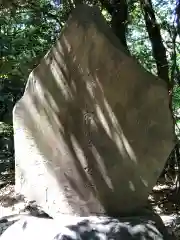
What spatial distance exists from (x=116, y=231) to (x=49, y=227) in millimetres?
341

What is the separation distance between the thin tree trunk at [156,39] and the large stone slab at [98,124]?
1.73 m

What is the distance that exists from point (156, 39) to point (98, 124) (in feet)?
6.78

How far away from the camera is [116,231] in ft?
6.72

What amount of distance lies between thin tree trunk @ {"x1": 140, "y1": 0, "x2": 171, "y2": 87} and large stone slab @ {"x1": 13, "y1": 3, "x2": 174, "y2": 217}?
173cm

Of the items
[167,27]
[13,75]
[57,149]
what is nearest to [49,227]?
[57,149]

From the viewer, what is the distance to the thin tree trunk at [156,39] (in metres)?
4.01

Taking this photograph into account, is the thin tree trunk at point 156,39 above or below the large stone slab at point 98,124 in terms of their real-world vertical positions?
above

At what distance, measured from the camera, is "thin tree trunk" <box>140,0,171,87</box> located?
4012mm

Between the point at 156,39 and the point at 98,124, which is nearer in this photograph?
the point at 98,124

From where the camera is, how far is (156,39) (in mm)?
4105

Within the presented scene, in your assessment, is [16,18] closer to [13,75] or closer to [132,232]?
[13,75]

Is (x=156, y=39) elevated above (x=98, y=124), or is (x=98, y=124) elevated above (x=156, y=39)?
(x=156, y=39)

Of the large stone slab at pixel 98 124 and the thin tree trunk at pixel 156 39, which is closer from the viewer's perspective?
the large stone slab at pixel 98 124

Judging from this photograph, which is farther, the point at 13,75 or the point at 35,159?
the point at 13,75
